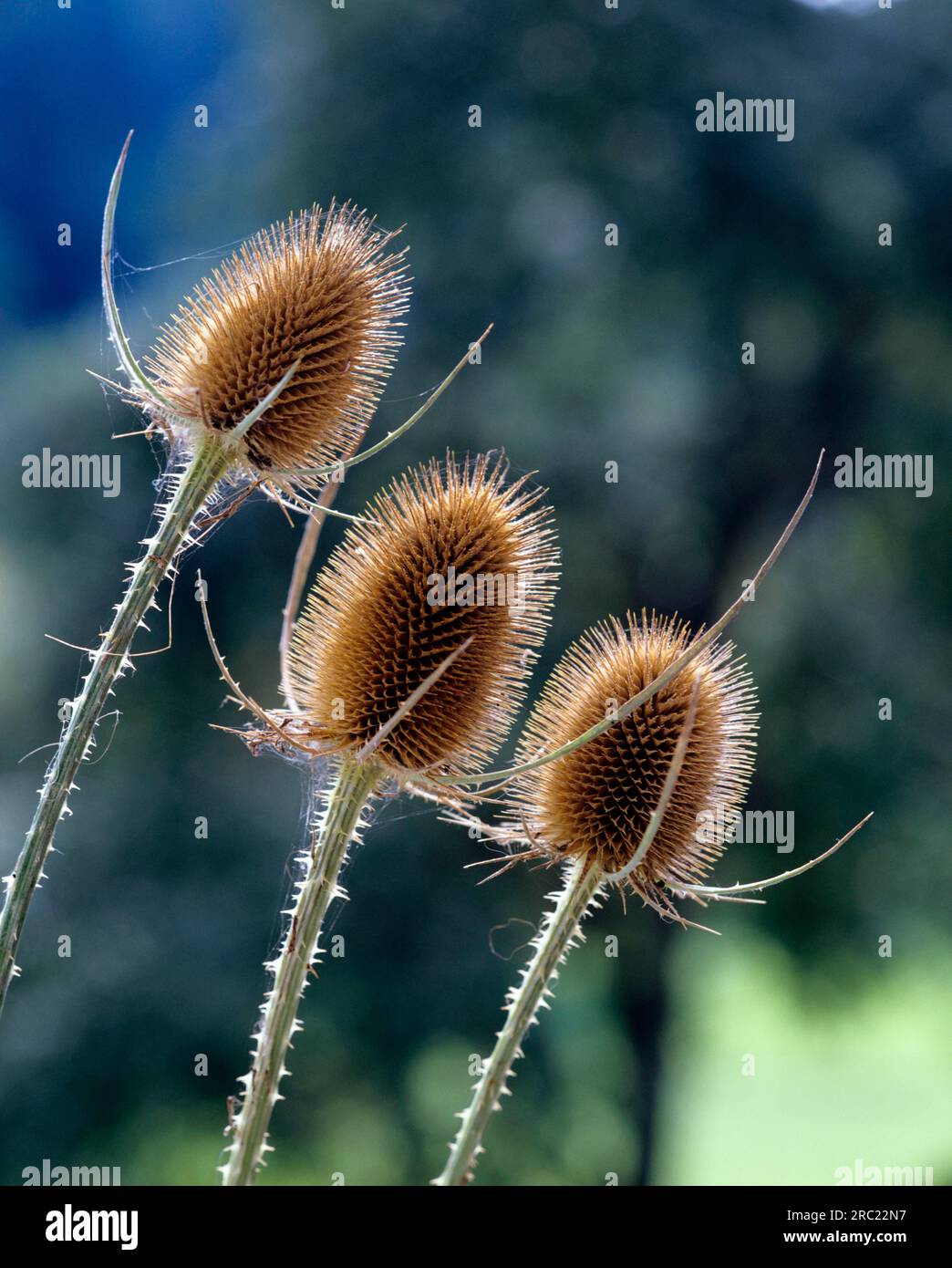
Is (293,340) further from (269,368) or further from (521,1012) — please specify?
(521,1012)

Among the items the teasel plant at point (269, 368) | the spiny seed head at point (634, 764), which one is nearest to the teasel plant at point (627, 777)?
the spiny seed head at point (634, 764)

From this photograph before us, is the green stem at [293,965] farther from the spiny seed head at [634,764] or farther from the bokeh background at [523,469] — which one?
the bokeh background at [523,469]

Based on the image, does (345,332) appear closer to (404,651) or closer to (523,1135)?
(404,651)

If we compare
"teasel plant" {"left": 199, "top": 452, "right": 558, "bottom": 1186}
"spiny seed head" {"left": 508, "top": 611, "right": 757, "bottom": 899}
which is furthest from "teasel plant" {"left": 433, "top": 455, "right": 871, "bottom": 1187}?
"teasel plant" {"left": 199, "top": 452, "right": 558, "bottom": 1186}

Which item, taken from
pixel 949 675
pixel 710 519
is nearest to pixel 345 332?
pixel 710 519

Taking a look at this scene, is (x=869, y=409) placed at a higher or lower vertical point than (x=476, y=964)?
higher

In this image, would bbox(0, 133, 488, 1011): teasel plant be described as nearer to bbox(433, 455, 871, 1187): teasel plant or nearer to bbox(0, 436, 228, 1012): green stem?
bbox(0, 436, 228, 1012): green stem

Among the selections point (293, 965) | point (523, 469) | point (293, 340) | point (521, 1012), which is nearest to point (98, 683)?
point (293, 965)
